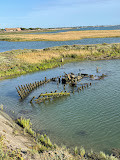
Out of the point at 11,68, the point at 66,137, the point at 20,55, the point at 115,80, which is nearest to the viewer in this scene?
the point at 66,137

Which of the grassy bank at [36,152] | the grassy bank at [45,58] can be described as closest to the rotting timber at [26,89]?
the grassy bank at [36,152]

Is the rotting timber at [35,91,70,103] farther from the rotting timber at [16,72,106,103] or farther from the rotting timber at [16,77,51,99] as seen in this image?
the rotting timber at [16,77,51,99]

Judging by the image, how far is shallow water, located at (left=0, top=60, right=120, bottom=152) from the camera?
44.0 feet

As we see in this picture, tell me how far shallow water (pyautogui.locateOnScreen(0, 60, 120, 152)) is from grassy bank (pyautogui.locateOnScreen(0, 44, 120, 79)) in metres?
12.4

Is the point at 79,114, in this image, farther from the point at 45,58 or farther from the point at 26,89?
the point at 45,58

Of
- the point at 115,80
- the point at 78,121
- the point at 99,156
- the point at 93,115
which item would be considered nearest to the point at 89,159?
the point at 99,156

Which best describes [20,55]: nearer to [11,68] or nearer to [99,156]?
[11,68]

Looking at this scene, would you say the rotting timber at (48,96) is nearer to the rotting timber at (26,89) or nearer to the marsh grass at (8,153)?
the rotting timber at (26,89)

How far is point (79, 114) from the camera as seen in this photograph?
1761 centimetres

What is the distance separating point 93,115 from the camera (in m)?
17.2

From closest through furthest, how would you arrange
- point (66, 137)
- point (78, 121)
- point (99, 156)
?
1. point (99, 156)
2. point (66, 137)
3. point (78, 121)

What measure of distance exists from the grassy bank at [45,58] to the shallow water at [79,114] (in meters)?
12.4

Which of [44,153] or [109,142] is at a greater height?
[44,153]

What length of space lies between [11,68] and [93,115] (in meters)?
27.1
